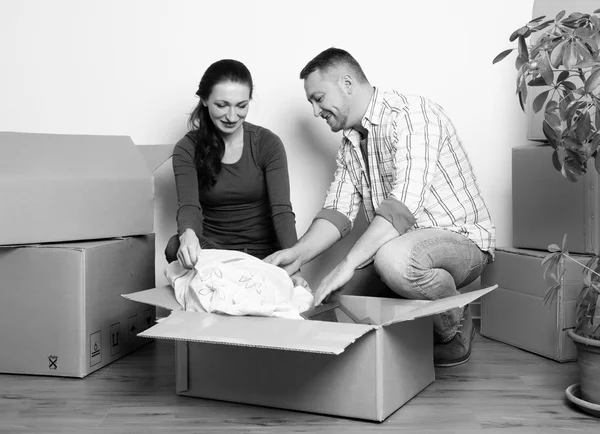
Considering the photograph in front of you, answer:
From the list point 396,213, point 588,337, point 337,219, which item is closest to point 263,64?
point 337,219

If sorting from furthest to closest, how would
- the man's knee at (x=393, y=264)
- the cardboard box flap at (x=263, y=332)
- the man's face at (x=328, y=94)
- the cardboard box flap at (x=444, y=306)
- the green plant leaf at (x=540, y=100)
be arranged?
the man's face at (x=328, y=94), the man's knee at (x=393, y=264), the green plant leaf at (x=540, y=100), the cardboard box flap at (x=444, y=306), the cardboard box flap at (x=263, y=332)

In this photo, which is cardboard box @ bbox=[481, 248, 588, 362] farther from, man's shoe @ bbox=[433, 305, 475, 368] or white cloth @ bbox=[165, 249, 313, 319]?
white cloth @ bbox=[165, 249, 313, 319]

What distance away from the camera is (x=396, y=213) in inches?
65.4

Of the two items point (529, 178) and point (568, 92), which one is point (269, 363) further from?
point (529, 178)

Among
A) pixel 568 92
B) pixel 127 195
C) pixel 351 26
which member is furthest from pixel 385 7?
pixel 127 195

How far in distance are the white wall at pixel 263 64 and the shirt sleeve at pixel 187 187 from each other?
1.18 feet

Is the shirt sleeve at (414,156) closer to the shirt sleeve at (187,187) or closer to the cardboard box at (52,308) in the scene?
the shirt sleeve at (187,187)

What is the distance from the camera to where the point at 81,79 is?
2.34 metres

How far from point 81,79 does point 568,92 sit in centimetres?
165

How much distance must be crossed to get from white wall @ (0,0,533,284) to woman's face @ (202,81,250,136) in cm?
35

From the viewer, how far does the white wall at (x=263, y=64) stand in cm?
226

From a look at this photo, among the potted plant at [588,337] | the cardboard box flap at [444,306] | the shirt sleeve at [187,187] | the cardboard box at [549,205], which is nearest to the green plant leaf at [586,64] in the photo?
the potted plant at [588,337]

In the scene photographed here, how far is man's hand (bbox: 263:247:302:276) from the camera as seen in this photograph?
1.76 m

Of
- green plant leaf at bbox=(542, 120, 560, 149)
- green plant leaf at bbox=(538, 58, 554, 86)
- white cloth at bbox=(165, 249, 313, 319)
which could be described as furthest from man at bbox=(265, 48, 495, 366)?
green plant leaf at bbox=(538, 58, 554, 86)
